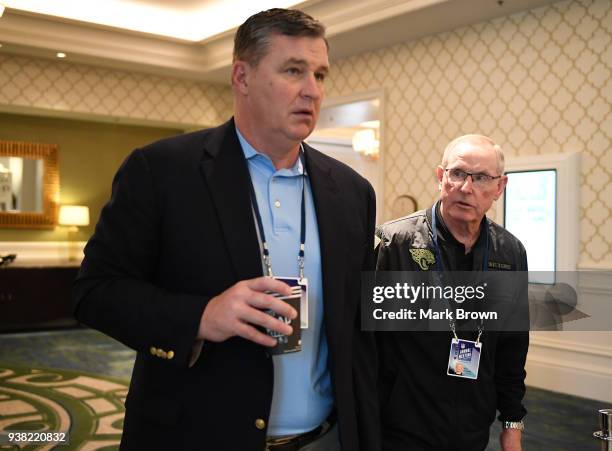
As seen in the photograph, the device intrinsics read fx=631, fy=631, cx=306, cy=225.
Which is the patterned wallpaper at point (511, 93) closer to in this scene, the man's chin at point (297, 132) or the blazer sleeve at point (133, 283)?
the man's chin at point (297, 132)

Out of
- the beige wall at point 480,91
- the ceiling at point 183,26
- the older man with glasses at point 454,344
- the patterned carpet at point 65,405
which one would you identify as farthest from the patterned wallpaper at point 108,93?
the older man with glasses at point 454,344

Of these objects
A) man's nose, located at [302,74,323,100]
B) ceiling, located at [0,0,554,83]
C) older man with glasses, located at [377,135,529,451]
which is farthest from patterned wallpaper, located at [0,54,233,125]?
man's nose, located at [302,74,323,100]

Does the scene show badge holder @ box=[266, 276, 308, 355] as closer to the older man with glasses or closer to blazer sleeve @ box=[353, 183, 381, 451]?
blazer sleeve @ box=[353, 183, 381, 451]

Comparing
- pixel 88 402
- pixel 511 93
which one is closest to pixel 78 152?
pixel 88 402

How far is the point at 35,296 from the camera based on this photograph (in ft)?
25.3

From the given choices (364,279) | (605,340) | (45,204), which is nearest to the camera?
(364,279)

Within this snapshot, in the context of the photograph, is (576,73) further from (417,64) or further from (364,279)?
(364,279)

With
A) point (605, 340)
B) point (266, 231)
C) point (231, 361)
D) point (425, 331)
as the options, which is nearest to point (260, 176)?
point (266, 231)

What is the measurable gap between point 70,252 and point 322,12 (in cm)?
482

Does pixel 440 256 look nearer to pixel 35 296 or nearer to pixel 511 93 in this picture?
pixel 511 93

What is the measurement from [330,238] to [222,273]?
28 cm

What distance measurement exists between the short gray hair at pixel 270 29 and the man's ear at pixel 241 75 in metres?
0.02

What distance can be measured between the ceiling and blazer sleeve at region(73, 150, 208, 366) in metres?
4.89

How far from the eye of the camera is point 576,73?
209 inches
